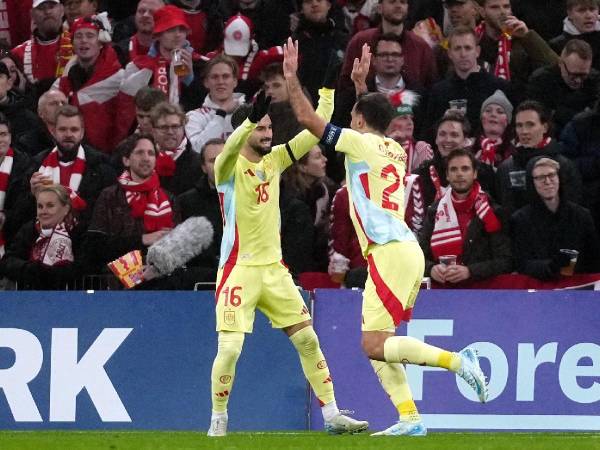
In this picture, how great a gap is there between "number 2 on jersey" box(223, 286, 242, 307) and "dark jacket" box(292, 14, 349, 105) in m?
4.64

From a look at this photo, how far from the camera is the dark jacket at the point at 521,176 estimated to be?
1350 centimetres

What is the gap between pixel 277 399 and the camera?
1297 cm

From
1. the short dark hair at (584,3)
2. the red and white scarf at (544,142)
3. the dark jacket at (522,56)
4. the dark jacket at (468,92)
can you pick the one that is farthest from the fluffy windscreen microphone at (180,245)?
the short dark hair at (584,3)

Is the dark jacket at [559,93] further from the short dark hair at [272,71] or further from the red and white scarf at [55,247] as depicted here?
the red and white scarf at [55,247]

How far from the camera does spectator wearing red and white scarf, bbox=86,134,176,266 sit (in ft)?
44.1

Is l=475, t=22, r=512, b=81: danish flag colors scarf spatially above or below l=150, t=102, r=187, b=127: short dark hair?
above

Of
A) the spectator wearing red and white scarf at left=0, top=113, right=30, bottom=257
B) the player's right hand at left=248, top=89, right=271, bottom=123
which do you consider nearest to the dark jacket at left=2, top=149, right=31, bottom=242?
the spectator wearing red and white scarf at left=0, top=113, right=30, bottom=257

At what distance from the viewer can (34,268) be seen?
1342 centimetres

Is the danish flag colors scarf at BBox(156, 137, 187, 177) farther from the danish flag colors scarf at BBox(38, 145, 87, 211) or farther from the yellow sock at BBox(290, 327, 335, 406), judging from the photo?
the yellow sock at BBox(290, 327, 335, 406)

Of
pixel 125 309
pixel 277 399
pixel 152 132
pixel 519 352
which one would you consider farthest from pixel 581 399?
pixel 152 132

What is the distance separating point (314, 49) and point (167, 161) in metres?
2.45

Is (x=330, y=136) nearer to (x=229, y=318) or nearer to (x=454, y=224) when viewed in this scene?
(x=229, y=318)

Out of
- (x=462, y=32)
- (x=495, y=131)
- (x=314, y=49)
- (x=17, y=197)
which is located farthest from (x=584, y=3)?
(x=17, y=197)

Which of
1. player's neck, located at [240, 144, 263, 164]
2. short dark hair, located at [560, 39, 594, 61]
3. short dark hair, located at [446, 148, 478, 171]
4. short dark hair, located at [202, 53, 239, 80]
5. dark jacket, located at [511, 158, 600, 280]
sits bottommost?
dark jacket, located at [511, 158, 600, 280]
